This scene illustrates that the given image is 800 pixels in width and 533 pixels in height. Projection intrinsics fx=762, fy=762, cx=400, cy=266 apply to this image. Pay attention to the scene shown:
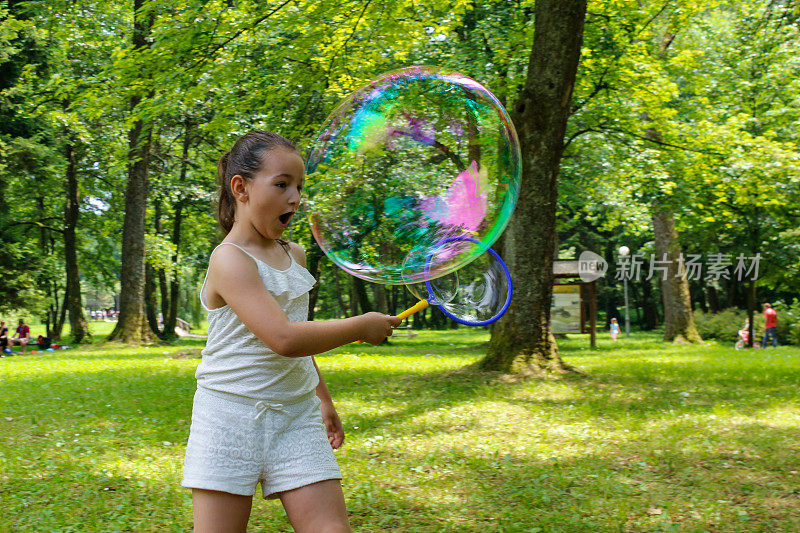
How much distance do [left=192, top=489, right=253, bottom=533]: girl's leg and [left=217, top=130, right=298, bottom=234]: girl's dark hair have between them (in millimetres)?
962

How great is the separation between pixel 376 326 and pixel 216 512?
787 millimetres

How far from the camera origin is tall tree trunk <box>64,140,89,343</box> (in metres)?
27.6

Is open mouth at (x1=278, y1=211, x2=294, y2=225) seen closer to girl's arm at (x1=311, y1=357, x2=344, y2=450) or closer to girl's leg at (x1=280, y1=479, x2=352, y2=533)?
girl's arm at (x1=311, y1=357, x2=344, y2=450)

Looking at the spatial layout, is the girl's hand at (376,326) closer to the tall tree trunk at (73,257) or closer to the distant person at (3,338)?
the distant person at (3,338)

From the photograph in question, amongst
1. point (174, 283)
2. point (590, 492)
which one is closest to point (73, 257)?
point (174, 283)

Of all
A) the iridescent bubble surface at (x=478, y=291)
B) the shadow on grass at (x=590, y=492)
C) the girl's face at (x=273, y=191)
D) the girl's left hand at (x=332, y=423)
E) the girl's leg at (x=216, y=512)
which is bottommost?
the shadow on grass at (x=590, y=492)

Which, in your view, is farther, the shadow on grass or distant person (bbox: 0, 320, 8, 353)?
distant person (bbox: 0, 320, 8, 353)

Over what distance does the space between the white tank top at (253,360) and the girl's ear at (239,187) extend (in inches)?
6.5

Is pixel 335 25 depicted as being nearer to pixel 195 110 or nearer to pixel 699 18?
pixel 195 110

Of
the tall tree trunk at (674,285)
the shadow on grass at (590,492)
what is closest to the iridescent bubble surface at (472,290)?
the shadow on grass at (590,492)

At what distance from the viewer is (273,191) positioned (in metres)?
2.55

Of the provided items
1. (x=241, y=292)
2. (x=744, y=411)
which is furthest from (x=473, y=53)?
(x=241, y=292)

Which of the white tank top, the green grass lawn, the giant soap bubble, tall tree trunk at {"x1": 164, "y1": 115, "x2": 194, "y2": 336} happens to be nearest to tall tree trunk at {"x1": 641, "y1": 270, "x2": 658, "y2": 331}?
tall tree trunk at {"x1": 164, "y1": 115, "x2": 194, "y2": 336}

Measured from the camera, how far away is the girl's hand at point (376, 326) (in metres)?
2.54
